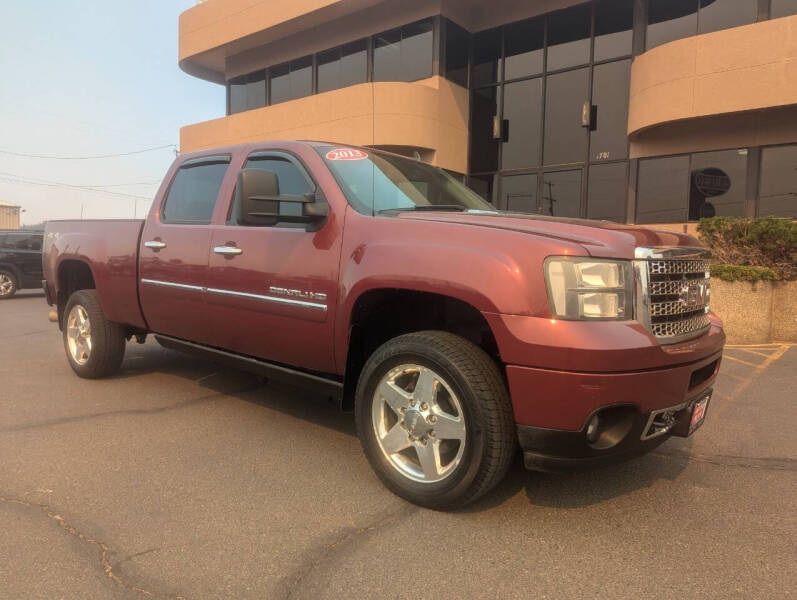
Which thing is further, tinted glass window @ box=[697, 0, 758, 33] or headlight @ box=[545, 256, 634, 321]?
tinted glass window @ box=[697, 0, 758, 33]

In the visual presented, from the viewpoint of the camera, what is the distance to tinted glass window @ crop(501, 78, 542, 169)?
1527 centimetres

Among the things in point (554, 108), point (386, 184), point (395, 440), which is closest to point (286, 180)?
point (386, 184)

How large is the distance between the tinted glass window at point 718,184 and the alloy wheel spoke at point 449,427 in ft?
39.5

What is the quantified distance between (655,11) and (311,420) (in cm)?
1333

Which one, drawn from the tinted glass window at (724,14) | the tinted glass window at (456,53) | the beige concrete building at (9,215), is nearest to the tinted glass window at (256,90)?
the tinted glass window at (456,53)

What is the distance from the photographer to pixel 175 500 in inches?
116

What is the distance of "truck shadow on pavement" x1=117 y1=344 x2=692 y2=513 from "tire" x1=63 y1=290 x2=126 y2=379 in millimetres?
346

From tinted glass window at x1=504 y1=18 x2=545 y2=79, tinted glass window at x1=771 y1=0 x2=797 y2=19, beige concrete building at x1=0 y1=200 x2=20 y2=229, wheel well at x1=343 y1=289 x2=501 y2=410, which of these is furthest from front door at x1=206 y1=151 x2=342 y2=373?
beige concrete building at x1=0 y1=200 x2=20 y2=229

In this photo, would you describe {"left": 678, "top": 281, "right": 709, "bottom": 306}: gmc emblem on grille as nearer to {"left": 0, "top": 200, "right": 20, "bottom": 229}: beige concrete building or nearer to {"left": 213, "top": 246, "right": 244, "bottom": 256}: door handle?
{"left": 213, "top": 246, "right": 244, "bottom": 256}: door handle

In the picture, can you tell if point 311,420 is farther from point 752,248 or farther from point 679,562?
point 752,248

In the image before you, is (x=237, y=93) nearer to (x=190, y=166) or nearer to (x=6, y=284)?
(x=6, y=284)

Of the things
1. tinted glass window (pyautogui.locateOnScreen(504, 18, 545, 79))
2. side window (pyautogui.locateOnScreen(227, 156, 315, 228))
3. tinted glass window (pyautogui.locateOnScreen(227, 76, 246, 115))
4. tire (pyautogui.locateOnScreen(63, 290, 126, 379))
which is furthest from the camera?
tinted glass window (pyautogui.locateOnScreen(227, 76, 246, 115))

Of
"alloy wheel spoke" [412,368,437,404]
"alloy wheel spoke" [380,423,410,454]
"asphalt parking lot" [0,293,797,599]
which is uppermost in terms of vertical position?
"alloy wheel spoke" [412,368,437,404]

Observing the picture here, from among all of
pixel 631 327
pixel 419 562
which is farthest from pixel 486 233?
pixel 419 562
